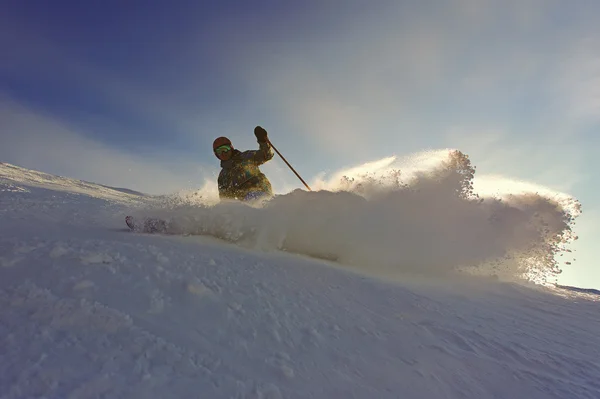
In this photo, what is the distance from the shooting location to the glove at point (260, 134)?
6.38 m

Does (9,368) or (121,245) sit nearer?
(9,368)

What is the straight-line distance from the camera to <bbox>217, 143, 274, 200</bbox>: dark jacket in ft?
20.5

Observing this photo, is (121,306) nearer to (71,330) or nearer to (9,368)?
(71,330)

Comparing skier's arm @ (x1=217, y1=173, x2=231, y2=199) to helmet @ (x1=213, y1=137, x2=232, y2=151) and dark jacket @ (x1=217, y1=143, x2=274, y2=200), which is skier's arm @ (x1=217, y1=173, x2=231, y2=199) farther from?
helmet @ (x1=213, y1=137, x2=232, y2=151)

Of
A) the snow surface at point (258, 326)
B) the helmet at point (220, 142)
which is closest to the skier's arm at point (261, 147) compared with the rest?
the helmet at point (220, 142)

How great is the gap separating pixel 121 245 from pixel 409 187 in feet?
13.9

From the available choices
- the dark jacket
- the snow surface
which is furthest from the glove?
the snow surface

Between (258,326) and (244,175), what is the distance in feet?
15.3

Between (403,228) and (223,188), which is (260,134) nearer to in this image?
(223,188)

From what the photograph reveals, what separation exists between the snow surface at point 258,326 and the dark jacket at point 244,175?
2.07 meters

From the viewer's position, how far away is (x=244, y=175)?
6.30 m

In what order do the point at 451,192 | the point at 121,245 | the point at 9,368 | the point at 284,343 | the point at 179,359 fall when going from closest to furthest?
1. the point at 9,368
2. the point at 179,359
3. the point at 284,343
4. the point at 121,245
5. the point at 451,192

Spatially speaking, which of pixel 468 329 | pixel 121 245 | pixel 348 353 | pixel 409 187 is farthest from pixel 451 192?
pixel 121 245

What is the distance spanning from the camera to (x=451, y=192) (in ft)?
16.5
